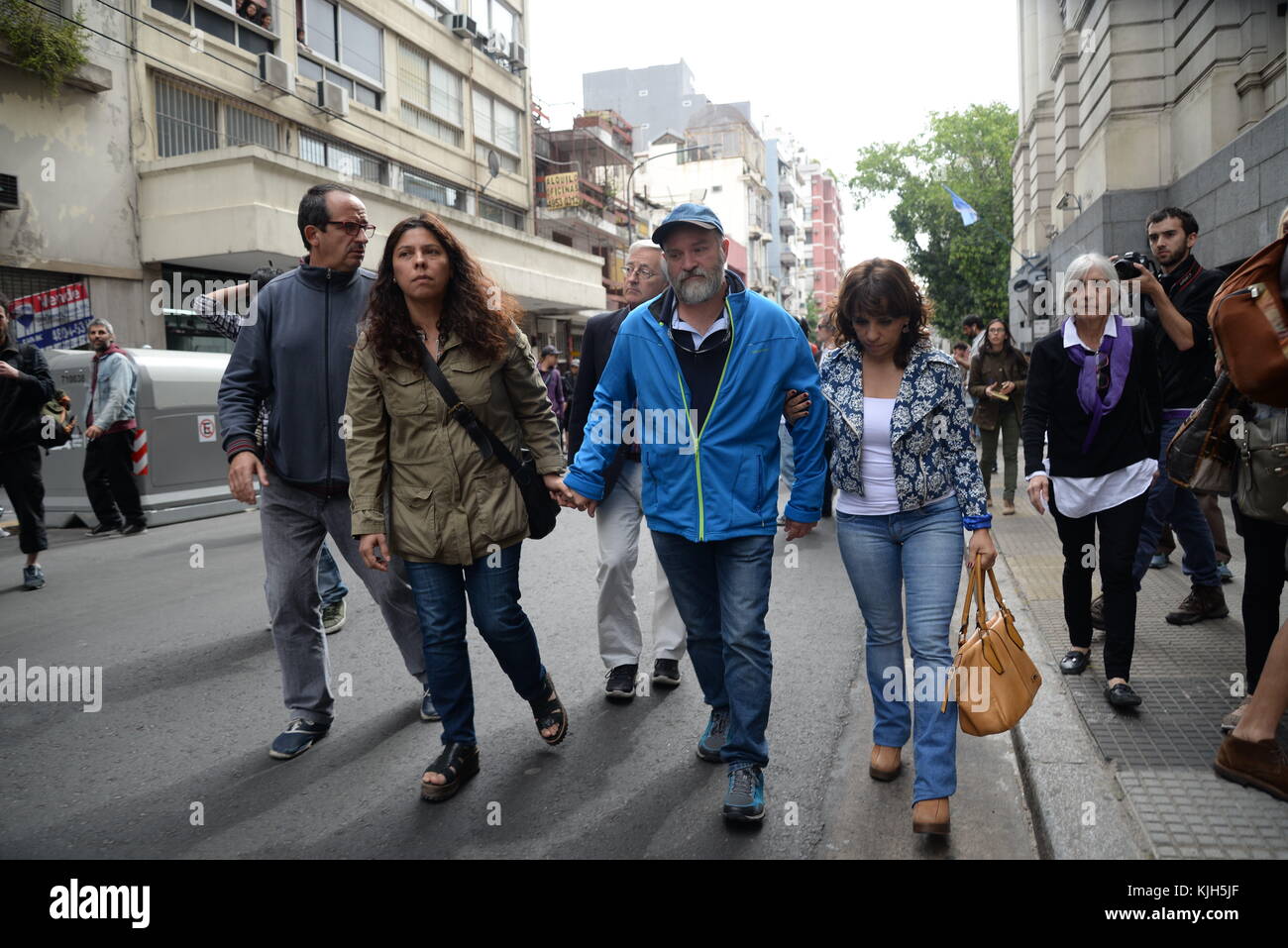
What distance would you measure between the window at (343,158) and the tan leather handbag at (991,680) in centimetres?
2068

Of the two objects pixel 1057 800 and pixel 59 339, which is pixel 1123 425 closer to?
pixel 1057 800

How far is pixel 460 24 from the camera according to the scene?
28031 mm

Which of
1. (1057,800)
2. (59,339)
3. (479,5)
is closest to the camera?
(1057,800)

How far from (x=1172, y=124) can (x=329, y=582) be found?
12512mm

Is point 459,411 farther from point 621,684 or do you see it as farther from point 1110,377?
point 1110,377

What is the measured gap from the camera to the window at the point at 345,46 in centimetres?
2205

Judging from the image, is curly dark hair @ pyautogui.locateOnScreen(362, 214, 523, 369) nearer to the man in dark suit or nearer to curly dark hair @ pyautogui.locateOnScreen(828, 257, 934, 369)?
the man in dark suit

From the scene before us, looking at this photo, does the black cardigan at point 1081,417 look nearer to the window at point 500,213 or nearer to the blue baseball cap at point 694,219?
the blue baseball cap at point 694,219

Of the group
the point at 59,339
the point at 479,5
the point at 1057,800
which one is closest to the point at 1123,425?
the point at 1057,800

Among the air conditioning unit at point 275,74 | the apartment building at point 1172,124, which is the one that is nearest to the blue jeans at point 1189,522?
the apartment building at point 1172,124

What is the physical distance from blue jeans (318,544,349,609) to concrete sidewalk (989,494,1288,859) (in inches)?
153
